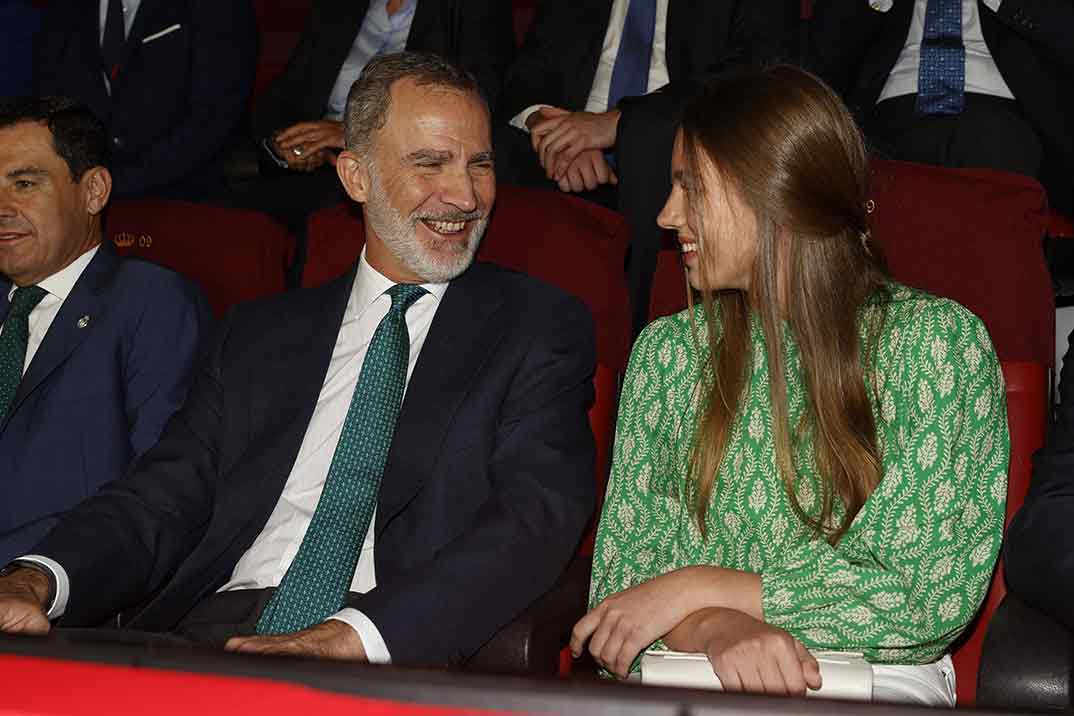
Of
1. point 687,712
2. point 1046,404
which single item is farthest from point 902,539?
point 687,712

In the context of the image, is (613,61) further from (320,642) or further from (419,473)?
(320,642)

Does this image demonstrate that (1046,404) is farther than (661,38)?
No

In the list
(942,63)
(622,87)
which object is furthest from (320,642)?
(942,63)

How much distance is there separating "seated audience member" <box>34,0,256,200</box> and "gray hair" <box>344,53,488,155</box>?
133 cm

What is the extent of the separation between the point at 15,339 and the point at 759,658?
1.60 metres

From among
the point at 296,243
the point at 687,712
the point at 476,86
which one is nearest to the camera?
the point at 687,712

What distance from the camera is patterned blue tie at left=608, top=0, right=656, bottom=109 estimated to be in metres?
3.04

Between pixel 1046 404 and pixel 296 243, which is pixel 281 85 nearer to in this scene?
pixel 296 243

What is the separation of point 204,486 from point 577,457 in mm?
587

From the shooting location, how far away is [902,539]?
1.55 meters

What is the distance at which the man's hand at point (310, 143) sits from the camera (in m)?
3.02

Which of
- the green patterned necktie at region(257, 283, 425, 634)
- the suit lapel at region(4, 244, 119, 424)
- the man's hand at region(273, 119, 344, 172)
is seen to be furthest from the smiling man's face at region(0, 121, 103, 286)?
the green patterned necktie at region(257, 283, 425, 634)

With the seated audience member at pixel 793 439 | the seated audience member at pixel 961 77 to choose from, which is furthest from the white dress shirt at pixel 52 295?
the seated audience member at pixel 961 77

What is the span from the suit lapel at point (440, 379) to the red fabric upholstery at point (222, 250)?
61cm
